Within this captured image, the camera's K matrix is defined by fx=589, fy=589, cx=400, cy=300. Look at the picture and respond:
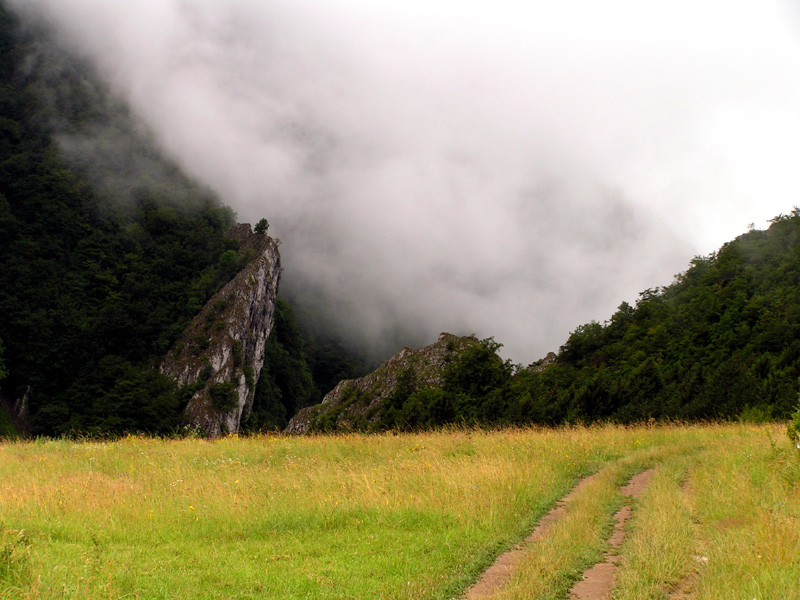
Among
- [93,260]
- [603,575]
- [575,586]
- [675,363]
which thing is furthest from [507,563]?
[93,260]

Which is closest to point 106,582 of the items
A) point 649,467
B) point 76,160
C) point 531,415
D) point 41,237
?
point 649,467

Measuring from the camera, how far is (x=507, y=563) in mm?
6539

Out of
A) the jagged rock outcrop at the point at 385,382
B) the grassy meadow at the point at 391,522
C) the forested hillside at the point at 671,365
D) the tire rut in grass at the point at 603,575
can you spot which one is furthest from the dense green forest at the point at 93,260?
the tire rut in grass at the point at 603,575

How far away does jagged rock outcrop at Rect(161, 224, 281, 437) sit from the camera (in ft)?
315

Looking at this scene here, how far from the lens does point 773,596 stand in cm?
468

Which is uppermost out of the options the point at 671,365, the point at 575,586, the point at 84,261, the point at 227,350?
the point at 84,261

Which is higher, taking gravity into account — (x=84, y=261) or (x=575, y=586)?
(x=84, y=261)

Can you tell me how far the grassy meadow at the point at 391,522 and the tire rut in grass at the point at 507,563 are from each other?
123 millimetres

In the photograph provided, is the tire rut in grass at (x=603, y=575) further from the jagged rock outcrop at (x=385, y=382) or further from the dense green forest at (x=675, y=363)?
the jagged rock outcrop at (x=385, y=382)

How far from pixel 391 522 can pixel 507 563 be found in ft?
6.41

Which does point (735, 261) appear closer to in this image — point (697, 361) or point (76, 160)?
point (697, 361)

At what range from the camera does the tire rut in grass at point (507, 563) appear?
18.6ft

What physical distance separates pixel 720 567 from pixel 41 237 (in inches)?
5362

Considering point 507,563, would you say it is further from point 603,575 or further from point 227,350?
point 227,350
